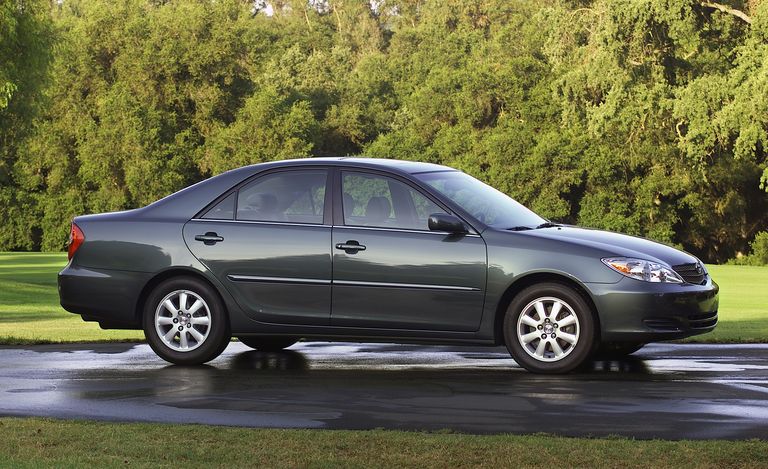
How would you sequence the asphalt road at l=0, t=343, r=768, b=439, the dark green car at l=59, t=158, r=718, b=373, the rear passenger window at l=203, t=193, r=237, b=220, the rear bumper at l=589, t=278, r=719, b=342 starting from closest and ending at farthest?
the asphalt road at l=0, t=343, r=768, b=439 → the rear bumper at l=589, t=278, r=719, b=342 → the dark green car at l=59, t=158, r=718, b=373 → the rear passenger window at l=203, t=193, r=237, b=220

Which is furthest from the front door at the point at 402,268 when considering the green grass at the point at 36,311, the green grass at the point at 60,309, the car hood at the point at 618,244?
the green grass at the point at 36,311

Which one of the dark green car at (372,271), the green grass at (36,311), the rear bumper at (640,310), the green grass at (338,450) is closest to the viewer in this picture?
the green grass at (338,450)

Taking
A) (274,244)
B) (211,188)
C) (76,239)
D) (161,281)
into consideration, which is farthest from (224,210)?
(76,239)

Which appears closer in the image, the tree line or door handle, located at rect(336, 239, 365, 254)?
door handle, located at rect(336, 239, 365, 254)

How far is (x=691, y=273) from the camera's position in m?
10.4

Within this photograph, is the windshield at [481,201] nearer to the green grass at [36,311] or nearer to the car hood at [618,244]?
the car hood at [618,244]

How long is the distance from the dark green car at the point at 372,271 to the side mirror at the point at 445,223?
0.5 inches

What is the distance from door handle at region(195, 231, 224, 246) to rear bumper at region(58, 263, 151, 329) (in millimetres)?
558

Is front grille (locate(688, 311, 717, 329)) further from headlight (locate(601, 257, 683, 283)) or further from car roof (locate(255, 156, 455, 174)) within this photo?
car roof (locate(255, 156, 455, 174))

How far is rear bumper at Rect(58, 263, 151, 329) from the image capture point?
11.1 meters

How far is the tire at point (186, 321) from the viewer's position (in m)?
10.9

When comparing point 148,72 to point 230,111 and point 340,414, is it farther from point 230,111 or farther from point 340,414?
point 340,414

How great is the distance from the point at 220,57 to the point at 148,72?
158 inches

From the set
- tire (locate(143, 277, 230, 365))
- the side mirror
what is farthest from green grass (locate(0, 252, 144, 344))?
the side mirror
